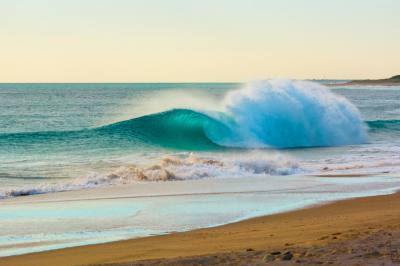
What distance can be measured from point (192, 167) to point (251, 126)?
13397 mm

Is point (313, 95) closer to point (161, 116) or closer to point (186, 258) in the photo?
point (161, 116)

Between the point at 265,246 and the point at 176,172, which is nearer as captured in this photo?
the point at 265,246

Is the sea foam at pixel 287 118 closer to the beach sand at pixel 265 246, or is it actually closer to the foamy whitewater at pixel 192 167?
the foamy whitewater at pixel 192 167

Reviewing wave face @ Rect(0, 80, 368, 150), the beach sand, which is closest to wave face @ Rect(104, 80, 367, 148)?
wave face @ Rect(0, 80, 368, 150)

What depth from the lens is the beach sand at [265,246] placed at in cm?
Result: 743

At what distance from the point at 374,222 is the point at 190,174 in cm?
861

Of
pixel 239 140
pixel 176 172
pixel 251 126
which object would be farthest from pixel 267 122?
pixel 176 172

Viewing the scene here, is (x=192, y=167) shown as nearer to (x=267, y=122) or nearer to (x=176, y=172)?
(x=176, y=172)

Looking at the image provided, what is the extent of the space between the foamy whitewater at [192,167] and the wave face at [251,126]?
5 cm

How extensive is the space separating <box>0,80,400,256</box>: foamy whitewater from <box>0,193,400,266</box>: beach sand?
78cm

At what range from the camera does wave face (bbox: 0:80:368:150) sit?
31.2 meters

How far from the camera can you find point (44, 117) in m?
51.2

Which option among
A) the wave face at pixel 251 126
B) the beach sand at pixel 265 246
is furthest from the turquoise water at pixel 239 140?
the beach sand at pixel 265 246

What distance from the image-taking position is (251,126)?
32.2m
